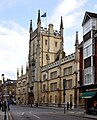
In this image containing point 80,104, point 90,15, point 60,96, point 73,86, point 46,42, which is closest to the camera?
point 90,15

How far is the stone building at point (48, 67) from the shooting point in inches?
3174

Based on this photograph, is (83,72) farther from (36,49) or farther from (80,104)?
(36,49)

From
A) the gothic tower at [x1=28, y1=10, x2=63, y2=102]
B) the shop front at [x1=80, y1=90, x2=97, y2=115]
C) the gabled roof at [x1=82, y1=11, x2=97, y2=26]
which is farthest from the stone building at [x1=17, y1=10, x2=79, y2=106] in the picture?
the shop front at [x1=80, y1=90, x2=97, y2=115]

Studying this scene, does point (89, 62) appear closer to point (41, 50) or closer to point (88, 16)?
point (88, 16)

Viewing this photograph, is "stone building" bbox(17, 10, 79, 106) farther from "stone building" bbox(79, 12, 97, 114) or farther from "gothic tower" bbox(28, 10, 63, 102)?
"stone building" bbox(79, 12, 97, 114)

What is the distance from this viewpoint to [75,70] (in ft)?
238

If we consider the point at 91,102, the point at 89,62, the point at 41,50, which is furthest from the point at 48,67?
the point at 91,102

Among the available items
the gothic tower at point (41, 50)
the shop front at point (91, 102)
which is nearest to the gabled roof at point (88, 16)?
the shop front at point (91, 102)

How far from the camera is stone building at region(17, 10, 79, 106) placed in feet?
265

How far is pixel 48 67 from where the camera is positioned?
9444 cm

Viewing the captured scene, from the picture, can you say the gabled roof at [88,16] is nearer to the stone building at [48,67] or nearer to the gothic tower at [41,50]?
the stone building at [48,67]

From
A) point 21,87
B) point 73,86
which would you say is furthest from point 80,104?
point 21,87

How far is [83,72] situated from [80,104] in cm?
2259

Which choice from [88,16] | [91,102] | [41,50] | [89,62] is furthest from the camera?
[41,50]
